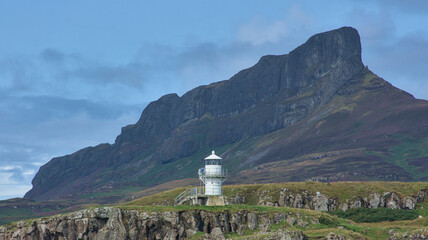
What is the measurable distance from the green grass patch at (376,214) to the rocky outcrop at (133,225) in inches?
631

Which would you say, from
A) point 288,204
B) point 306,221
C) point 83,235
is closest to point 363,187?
point 288,204

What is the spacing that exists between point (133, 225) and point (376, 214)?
1695 inches

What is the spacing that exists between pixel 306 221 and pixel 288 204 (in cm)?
2596

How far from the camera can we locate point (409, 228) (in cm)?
8669

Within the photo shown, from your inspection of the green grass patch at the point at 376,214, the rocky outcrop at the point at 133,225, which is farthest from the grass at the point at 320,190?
the rocky outcrop at the point at 133,225

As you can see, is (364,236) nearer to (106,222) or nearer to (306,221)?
(306,221)

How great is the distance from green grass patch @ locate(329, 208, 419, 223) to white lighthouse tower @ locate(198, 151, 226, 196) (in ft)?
82.9

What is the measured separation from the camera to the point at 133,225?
92.4 m

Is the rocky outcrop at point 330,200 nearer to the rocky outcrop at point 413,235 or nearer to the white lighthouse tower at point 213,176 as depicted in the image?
the white lighthouse tower at point 213,176

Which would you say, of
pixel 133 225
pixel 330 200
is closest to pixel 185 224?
pixel 133 225

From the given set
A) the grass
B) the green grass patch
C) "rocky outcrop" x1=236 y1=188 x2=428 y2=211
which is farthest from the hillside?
the grass

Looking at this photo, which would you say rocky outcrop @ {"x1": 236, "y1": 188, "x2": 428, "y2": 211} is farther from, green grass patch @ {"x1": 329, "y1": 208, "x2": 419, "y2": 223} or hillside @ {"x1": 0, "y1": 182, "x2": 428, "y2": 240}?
hillside @ {"x1": 0, "y1": 182, "x2": 428, "y2": 240}

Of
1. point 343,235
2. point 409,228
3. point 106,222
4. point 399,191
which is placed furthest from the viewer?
point 399,191

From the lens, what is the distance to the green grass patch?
10419cm
